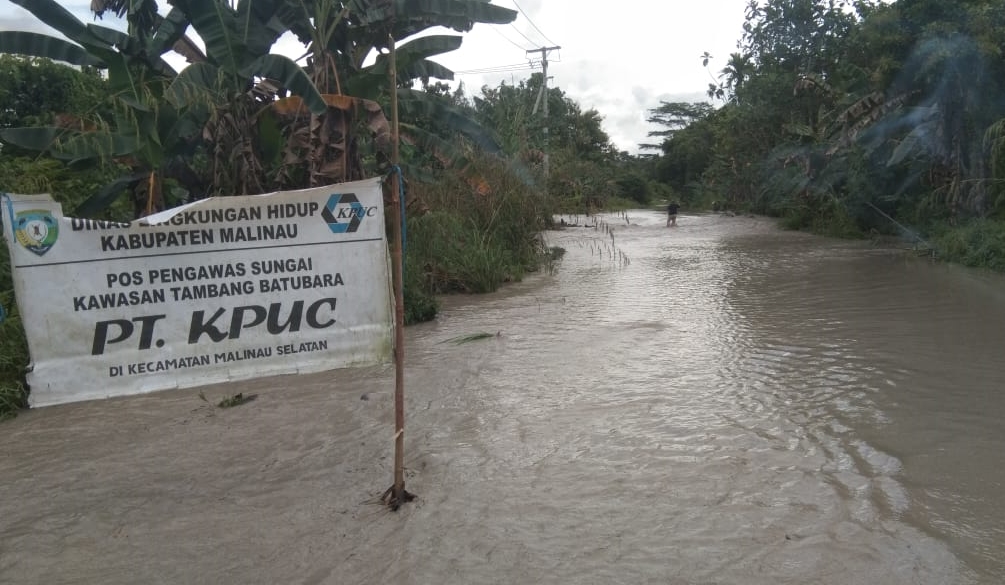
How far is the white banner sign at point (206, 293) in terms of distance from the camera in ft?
12.1

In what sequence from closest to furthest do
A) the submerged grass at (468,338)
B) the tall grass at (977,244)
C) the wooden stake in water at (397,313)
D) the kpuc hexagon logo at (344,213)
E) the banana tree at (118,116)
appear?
1. the wooden stake in water at (397,313)
2. the kpuc hexagon logo at (344,213)
3. the banana tree at (118,116)
4. the submerged grass at (468,338)
5. the tall grass at (977,244)

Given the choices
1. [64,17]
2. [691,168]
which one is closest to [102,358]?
[64,17]

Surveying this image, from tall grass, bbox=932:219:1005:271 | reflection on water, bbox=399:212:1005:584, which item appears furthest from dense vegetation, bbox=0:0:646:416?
tall grass, bbox=932:219:1005:271

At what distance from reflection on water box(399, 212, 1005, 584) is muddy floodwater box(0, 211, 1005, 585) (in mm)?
19

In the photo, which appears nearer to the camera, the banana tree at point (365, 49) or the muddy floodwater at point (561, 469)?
the muddy floodwater at point (561, 469)

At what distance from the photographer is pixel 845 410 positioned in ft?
18.2

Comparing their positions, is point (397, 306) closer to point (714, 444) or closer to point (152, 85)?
point (714, 444)

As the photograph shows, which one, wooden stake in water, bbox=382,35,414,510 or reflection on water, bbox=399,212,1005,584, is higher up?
wooden stake in water, bbox=382,35,414,510

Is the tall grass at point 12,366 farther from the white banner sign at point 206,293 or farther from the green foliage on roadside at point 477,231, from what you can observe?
the green foliage on roadside at point 477,231

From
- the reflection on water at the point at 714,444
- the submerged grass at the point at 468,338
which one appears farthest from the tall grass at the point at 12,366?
the submerged grass at the point at 468,338

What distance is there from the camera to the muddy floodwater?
11.6 feet

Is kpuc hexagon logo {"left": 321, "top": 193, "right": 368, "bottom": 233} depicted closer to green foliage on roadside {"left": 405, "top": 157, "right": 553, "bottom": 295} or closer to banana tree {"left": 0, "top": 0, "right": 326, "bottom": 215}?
banana tree {"left": 0, "top": 0, "right": 326, "bottom": 215}

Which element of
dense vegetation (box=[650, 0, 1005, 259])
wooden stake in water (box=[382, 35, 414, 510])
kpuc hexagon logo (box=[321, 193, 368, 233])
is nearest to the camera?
wooden stake in water (box=[382, 35, 414, 510])

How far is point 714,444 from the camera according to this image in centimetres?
490
